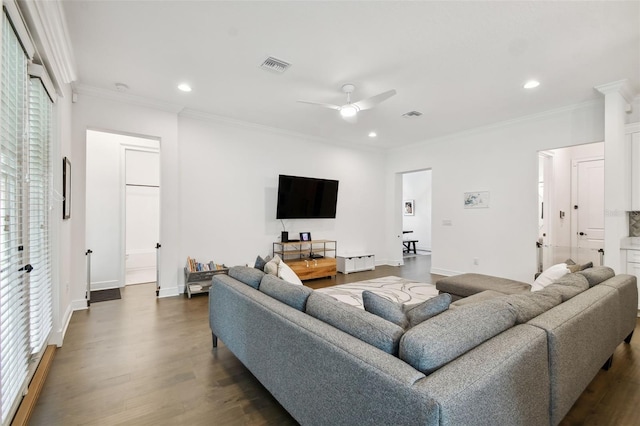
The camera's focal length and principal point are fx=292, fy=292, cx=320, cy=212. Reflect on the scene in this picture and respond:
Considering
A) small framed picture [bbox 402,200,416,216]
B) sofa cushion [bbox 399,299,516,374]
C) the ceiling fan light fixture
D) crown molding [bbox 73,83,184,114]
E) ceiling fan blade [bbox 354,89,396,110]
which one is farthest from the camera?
small framed picture [bbox 402,200,416,216]

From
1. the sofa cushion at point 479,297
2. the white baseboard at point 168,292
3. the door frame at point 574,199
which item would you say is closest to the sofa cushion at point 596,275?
the sofa cushion at point 479,297

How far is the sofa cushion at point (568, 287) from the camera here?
2.03 m

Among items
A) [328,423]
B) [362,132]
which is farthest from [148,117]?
[328,423]

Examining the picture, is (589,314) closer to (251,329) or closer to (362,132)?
(251,329)

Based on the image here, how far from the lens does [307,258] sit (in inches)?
230

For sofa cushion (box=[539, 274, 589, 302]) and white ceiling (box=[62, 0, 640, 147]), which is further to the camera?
white ceiling (box=[62, 0, 640, 147])

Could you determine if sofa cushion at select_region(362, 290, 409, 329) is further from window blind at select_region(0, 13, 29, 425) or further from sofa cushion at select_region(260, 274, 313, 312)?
window blind at select_region(0, 13, 29, 425)

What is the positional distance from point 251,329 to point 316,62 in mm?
2690

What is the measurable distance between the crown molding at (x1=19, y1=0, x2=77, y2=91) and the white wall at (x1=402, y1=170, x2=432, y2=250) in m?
9.11

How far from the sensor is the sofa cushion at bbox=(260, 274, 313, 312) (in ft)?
6.08

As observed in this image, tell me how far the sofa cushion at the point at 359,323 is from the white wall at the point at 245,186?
3.59m

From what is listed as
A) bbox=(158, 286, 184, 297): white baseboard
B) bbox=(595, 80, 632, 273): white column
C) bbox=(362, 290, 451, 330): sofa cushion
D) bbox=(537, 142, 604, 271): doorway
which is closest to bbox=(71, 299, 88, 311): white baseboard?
bbox=(158, 286, 184, 297): white baseboard

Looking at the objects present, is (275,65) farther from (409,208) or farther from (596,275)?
(409,208)

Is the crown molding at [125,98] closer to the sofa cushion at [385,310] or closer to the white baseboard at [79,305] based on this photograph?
the white baseboard at [79,305]
